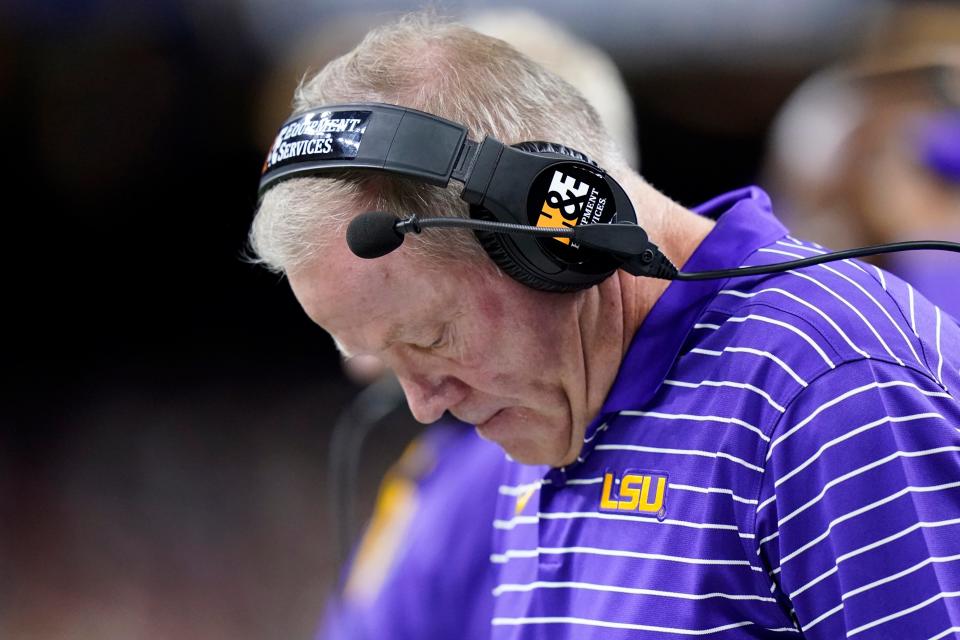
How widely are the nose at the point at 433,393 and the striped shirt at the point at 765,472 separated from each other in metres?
0.12

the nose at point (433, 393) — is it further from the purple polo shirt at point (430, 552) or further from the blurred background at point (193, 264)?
the blurred background at point (193, 264)

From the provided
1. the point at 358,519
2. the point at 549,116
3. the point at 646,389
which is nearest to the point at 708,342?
the point at 646,389

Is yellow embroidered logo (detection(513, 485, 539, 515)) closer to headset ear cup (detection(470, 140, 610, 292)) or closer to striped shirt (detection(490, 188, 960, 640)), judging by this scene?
striped shirt (detection(490, 188, 960, 640))

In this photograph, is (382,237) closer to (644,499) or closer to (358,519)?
(644,499)

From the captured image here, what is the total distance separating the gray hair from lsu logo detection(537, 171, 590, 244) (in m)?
0.05

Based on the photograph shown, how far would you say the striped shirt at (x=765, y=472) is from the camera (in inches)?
26.8

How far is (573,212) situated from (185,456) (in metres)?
3.39

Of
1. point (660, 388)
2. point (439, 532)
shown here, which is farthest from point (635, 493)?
point (439, 532)

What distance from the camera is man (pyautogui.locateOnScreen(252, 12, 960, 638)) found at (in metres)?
0.69

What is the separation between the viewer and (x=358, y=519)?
10.4 feet

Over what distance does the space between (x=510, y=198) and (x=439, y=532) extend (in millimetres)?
707

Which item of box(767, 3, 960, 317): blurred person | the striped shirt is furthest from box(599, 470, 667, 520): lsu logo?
box(767, 3, 960, 317): blurred person

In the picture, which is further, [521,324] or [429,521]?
[429,521]

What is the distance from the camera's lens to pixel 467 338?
0.84m
